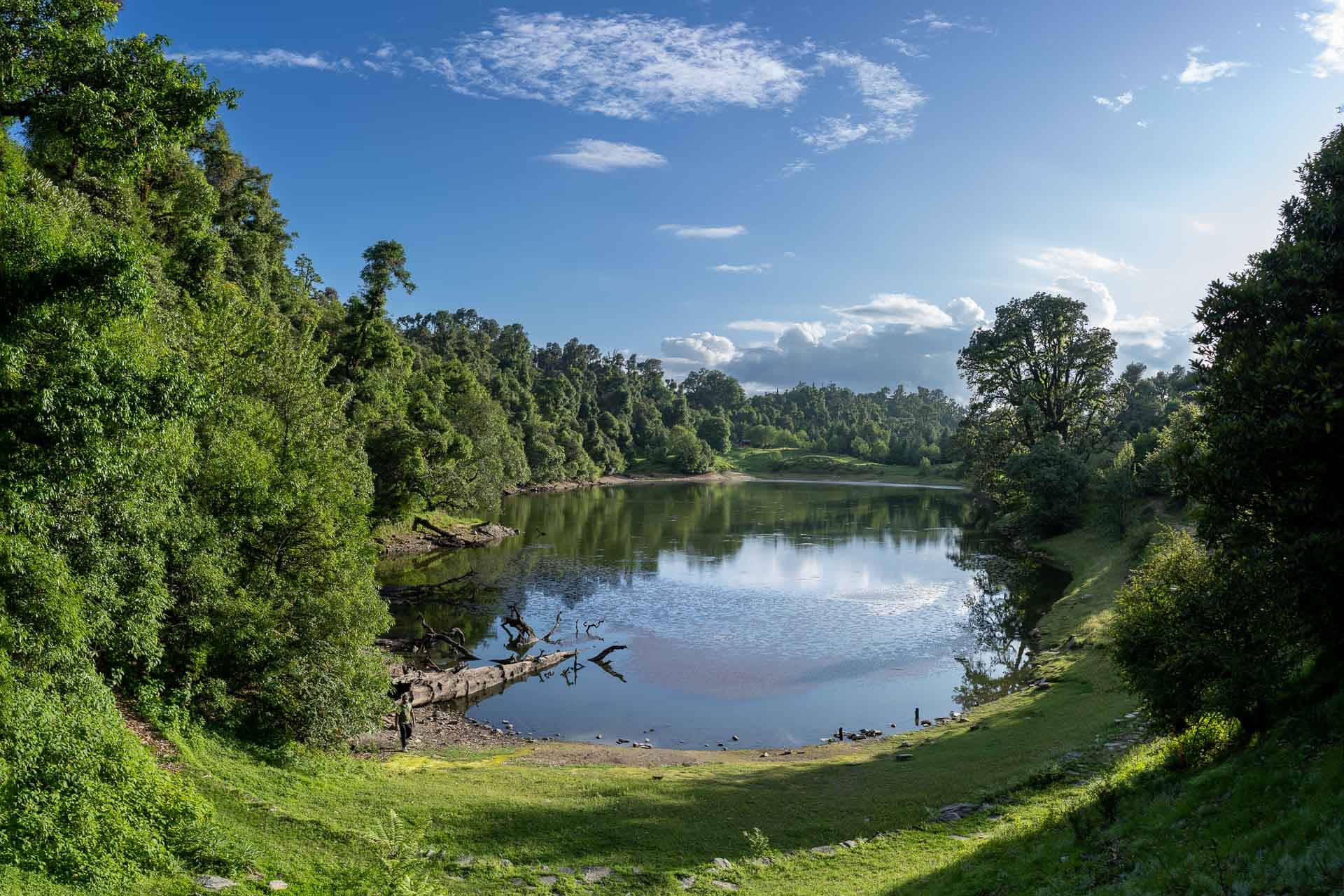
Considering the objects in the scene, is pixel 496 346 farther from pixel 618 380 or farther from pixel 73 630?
pixel 73 630

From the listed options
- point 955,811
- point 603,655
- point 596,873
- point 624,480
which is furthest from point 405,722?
point 624,480

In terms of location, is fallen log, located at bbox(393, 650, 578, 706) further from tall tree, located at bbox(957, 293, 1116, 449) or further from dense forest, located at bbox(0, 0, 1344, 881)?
tall tree, located at bbox(957, 293, 1116, 449)

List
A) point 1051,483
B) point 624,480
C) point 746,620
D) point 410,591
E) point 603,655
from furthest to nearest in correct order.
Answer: point 624,480 → point 1051,483 → point 410,591 → point 746,620 → point 603,655

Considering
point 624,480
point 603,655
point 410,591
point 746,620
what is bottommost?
point 603,655

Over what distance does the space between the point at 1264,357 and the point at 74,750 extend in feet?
70.5

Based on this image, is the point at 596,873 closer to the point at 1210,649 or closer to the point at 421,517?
the point at 1210,649

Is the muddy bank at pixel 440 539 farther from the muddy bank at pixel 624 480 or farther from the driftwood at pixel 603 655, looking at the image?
the muddy bank at pixel 624 480

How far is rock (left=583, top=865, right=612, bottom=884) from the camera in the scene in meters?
13.6

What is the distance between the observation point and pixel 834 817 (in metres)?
17.6

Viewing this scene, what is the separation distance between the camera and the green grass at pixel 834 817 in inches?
441

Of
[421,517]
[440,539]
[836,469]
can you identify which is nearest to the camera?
[440,539]

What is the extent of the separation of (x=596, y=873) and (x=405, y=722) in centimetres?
1409

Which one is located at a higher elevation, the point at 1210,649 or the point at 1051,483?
the point at 1051,483

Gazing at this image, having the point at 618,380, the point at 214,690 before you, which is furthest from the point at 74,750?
the point at 618,380
